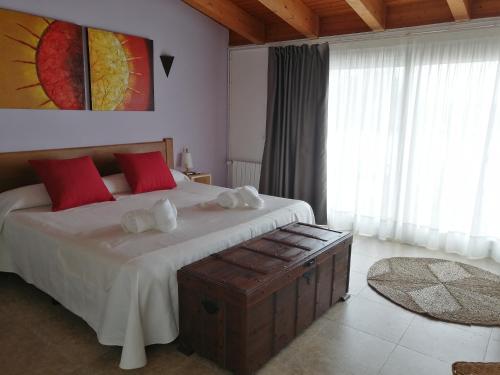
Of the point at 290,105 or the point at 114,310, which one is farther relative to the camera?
the point at 290,105

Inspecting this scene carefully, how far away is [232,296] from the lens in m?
1.84

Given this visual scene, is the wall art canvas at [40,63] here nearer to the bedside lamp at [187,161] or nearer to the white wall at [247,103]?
the bedside lamp at [187,161]

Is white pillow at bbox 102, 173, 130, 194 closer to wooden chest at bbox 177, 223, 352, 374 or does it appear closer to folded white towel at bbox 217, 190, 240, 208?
folded white towel at bbox 217, 190, 240, 208

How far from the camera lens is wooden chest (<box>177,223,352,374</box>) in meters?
1.87

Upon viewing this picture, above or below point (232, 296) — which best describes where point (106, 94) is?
above

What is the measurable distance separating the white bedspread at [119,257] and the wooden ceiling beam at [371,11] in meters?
1.88

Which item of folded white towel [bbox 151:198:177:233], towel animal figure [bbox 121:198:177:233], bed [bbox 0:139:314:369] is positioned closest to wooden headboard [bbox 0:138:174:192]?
bed [bbox 0:139:314:369]

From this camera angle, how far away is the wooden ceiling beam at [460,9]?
3125 mm

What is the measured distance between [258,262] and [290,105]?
2748mm

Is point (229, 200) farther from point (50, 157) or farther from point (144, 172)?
point (50, 157)

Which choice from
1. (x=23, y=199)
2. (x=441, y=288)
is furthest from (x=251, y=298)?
(x=23, y=199)

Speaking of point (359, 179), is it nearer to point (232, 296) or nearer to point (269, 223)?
point (269, 223)

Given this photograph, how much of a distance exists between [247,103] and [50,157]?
8.10 ft

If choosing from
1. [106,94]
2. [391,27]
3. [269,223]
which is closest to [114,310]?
[269,223]
